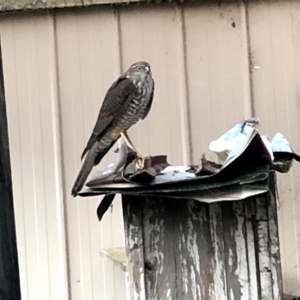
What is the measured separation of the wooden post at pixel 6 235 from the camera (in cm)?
101

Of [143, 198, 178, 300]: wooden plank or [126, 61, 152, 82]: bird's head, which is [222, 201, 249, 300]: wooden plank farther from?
[126, 61, 152, 82]: bird's head

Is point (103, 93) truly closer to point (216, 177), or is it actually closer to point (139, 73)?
point (139, 73)

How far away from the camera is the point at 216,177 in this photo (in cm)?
114

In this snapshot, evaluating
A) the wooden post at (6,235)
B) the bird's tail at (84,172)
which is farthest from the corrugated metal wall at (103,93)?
the wooden post at (6,235)

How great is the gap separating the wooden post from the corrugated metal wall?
85 centimetres

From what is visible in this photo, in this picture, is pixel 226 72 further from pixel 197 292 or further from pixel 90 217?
pixel 197 292

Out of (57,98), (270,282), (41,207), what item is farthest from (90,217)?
(270,282)

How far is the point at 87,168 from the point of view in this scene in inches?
57.1

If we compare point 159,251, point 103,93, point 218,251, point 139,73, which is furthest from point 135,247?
point 103,93

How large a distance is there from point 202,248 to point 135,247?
0.15m

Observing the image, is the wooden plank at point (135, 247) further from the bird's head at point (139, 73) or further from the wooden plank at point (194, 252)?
the bird's head at point (139, 73)

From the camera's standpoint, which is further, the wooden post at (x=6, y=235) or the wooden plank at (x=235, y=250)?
the wooden plank at (x=235, y=250)

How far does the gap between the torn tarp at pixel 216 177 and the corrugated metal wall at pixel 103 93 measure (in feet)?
2.07

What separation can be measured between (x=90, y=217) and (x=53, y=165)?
0.72 ft
